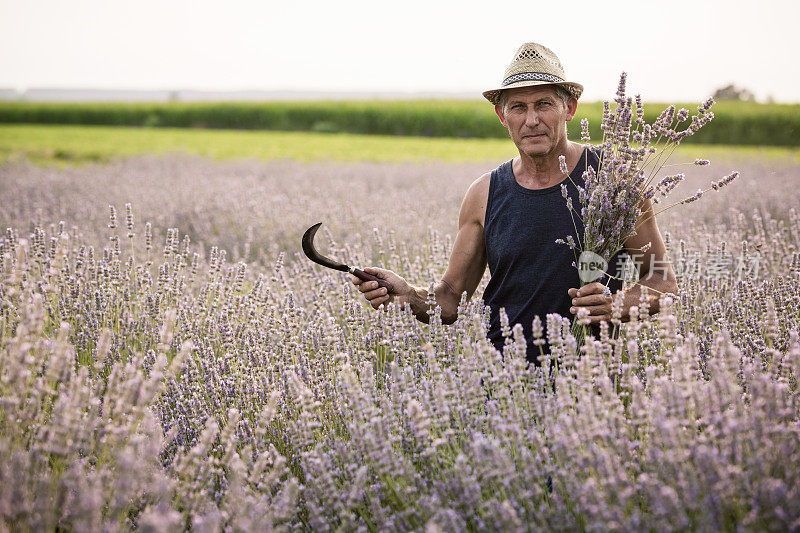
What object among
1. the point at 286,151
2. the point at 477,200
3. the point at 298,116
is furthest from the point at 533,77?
the point at 298,116

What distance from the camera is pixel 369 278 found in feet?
8.16

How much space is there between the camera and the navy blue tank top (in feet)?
8.09

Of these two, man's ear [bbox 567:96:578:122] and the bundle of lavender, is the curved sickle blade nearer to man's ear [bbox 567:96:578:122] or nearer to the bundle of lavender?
the bundle of lavender

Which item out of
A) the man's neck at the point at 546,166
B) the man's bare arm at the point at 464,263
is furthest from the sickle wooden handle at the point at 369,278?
the man's neck at the point at 546,166

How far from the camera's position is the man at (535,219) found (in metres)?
2.39

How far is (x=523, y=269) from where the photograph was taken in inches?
100.0

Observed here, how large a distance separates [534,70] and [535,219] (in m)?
0.58

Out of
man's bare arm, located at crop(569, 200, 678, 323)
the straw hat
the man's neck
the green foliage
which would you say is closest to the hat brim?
the straw hat

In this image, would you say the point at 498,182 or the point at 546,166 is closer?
the point at 546,166

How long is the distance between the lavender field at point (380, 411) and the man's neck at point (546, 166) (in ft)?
1.79

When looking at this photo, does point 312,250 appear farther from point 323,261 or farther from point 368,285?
point 368,285

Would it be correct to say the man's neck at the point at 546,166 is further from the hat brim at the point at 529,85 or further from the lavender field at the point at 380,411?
the lavender field at the point at 380,411

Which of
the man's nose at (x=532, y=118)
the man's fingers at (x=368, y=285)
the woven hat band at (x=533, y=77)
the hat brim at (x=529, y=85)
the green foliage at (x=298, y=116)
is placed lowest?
the man's fingers at (x=368, y=285)

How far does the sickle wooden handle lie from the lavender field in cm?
12
